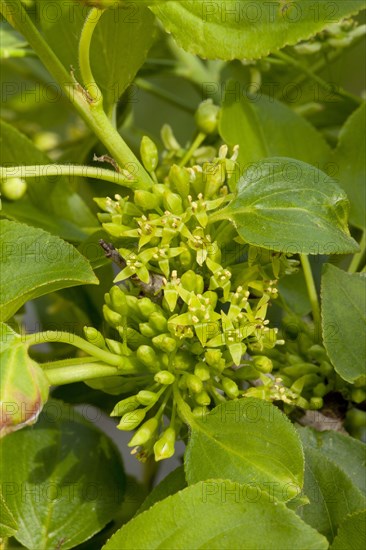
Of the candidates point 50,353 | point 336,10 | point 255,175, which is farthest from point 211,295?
point 50,353

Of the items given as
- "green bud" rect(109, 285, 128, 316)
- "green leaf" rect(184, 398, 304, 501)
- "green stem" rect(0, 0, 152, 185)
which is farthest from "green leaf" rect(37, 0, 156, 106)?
"green leaf" rect(184, 398, 304, 501)

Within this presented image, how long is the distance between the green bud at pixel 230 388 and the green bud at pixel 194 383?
0.08 ft

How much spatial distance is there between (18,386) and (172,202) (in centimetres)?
18

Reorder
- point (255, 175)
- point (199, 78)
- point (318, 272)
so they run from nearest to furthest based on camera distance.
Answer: point (255, 175)
point (318, 272)
point (199, 78)

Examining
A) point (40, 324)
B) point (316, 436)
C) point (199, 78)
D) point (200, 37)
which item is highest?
point (200, 37)

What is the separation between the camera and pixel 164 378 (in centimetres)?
57

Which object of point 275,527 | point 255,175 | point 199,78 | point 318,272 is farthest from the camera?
point 199,78

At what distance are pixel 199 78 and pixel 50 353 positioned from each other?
1.10 feet

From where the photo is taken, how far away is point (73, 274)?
52 cm

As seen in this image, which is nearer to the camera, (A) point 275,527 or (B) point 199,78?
(A) point 275,527

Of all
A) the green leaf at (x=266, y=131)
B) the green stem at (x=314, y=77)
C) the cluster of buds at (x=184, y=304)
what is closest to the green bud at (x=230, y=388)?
the cluster of buds at (x=184, y=304)

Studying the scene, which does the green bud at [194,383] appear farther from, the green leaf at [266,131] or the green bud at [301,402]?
the green leaf at [266,131]

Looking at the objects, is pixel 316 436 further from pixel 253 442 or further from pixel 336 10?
pixel 336 10

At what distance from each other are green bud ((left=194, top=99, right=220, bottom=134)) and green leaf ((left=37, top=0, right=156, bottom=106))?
11 centimetres
